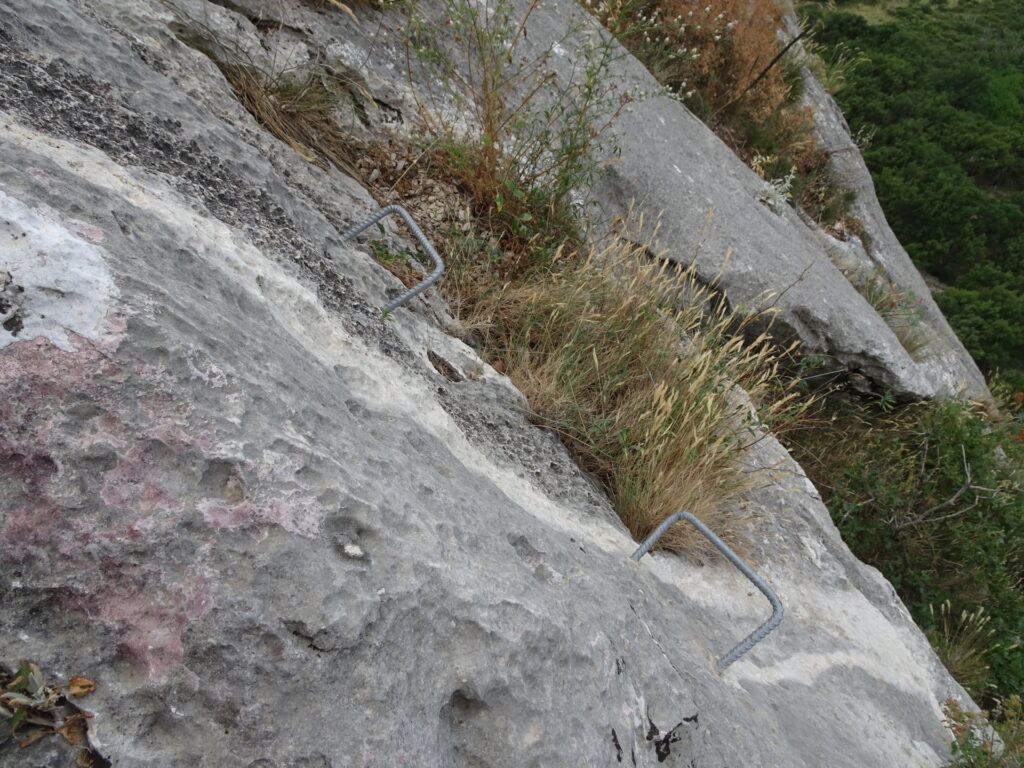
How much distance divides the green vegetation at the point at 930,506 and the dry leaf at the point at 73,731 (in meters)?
4.59

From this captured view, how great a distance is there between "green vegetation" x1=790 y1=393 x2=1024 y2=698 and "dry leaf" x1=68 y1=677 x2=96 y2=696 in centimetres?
456

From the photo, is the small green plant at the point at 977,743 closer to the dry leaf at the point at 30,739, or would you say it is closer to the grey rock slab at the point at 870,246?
the dry leaf at the point at 30,739

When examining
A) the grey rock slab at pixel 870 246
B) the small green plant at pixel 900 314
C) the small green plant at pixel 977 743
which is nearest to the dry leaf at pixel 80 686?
the small green plant at pixel 977 743

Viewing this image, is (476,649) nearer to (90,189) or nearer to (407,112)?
(90,189)

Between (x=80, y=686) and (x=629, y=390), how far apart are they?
2119 mm

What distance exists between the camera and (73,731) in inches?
36.7

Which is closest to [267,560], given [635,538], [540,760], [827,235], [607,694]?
[540,760]

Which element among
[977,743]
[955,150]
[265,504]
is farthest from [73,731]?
[955,150]

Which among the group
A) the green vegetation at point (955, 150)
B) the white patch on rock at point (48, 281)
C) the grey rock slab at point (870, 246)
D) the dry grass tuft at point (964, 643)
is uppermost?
the green vegetation at point (955, 150)

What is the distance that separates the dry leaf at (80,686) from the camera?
0.95m

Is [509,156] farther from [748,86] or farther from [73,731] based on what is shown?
[748,86]

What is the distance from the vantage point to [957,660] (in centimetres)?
432

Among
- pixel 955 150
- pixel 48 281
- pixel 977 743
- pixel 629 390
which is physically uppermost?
pixel 955 150

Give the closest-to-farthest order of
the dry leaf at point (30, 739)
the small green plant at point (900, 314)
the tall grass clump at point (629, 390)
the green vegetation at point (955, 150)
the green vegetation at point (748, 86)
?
the dry leaf at point (30, 739) < the tall grass clump at point (629, 390) < the small green plant at point (900, 314) < the green vegetation at point (748, 86) < the green vegetation at point (955, 150)
